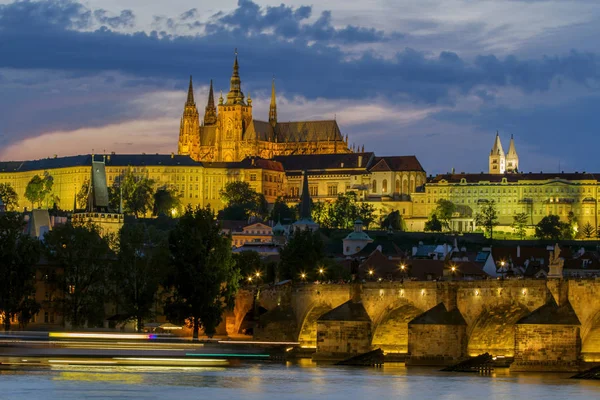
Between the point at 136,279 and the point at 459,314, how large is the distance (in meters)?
29.9

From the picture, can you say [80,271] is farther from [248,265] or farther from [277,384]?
[277,384]

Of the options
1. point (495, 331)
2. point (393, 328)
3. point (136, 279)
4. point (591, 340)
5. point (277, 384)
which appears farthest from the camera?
point (136, 279)

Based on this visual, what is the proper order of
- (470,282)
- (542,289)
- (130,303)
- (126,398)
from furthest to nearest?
(130,303) → (470,282) → (542,289) → (126,398)

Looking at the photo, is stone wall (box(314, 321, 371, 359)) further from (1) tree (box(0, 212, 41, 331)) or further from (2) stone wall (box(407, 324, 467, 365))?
(1) tree (box(0, 212, 41, 331))

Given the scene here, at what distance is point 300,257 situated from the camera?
11538 cm

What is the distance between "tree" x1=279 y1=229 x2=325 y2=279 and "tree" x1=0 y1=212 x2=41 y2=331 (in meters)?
21.0

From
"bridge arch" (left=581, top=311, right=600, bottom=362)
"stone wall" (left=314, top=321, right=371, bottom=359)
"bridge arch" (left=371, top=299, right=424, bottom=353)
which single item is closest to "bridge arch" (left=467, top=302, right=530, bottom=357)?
"bridge arch" (left=581, top=311, right=600, bottom=362)

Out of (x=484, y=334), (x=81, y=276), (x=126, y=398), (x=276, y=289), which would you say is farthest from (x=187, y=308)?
(x=126, y=398)

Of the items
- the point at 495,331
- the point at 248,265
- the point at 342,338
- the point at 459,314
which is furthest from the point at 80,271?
the point at 495,331

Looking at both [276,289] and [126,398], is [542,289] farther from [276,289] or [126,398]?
[276,289]

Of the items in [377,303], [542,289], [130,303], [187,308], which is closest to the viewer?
[542,289]

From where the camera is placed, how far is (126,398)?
65.8m

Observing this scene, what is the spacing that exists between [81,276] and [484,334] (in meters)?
34.3

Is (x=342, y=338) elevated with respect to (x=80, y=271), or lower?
lower
